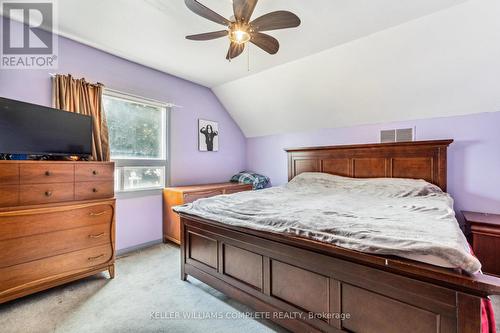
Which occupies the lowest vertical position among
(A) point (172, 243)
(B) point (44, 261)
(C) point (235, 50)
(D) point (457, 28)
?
(A) point (172, 243)

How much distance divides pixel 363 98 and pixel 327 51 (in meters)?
0.91

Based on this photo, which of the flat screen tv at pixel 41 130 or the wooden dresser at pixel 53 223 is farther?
the flat screen tv at pixel 41 130

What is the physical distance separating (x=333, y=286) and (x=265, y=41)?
7.19ft

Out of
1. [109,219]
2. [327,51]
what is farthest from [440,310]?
[327,51]

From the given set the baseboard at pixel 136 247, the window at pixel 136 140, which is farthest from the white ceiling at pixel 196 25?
the baseboard at pixel 136 247

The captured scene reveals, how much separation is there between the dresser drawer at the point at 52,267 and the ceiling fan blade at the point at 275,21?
8.75 ft

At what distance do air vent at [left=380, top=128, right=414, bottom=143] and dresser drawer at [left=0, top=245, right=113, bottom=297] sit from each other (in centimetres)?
394

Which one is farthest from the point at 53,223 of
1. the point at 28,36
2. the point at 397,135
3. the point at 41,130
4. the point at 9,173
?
the point at 397,135

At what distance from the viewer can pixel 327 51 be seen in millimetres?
3064

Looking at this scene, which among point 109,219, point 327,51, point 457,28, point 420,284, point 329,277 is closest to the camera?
point 420,284

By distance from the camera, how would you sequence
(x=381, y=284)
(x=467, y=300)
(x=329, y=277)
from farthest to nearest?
1. (x=329, y=277)
2. (x=381, y=284)
3. (x=467, y=300)

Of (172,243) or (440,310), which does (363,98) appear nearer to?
(440,310)

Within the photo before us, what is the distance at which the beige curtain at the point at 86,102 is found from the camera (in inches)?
102

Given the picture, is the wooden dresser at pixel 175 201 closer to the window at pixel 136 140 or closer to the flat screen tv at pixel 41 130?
the window at pixel 136 140
